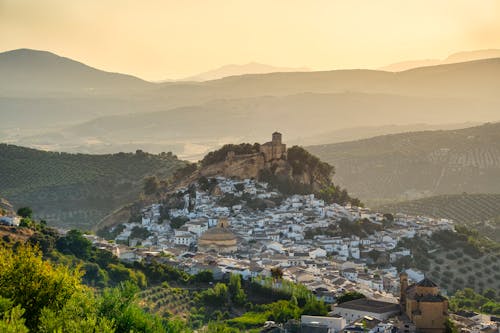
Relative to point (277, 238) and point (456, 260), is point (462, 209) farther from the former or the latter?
point (277, 238)

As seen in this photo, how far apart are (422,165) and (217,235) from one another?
2223 inches

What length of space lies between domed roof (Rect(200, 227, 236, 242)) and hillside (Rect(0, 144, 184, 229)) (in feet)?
59.0

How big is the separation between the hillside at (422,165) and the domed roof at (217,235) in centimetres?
3658

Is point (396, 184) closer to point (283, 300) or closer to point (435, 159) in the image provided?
point (435, 159)

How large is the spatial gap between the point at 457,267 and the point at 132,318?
3202cm

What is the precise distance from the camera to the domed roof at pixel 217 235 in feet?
154

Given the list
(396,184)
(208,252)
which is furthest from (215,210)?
(396,184)

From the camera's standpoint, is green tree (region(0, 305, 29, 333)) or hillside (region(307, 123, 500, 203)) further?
hillside (region(307, 123, 500, 203))

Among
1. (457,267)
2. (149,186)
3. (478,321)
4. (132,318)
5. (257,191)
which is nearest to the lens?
(132,318)

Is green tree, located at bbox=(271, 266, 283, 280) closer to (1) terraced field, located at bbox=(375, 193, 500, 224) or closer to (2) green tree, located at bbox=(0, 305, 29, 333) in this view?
(2) green tree, located at bbox=(0, 305, 29, 333)

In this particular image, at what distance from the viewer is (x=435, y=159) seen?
10181 centimetres

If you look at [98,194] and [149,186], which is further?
[98,194]

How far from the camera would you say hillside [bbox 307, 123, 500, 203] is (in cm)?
9238

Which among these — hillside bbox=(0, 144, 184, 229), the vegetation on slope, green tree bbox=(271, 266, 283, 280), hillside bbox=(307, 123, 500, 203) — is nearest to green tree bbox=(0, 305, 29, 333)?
green tree bbox=(271, 266, 283, 280)
